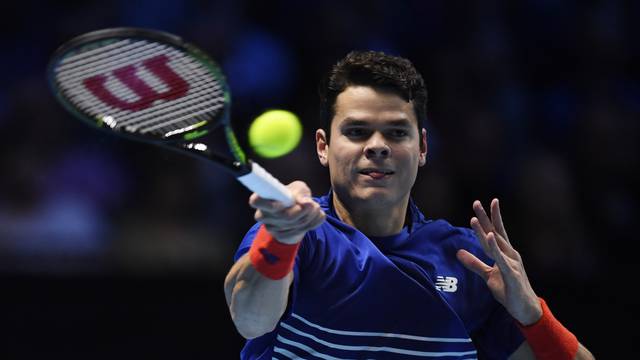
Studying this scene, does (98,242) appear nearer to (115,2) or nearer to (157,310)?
(157,310)

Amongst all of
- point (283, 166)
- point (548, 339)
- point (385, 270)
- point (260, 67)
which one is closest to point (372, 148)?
point (385, 270)

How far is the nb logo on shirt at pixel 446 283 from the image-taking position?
4.37 metres

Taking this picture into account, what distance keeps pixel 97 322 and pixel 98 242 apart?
65cm

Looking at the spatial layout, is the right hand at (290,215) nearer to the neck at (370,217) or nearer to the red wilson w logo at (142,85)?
the red wilson w logo at (142,85)

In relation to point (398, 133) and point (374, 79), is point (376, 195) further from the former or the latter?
point (374, 79)

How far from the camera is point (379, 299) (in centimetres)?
416

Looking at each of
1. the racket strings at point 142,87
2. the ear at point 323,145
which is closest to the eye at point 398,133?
the ear at point 323,145

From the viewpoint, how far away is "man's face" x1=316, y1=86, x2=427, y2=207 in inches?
169

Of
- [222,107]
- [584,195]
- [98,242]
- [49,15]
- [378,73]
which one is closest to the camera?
[222,107]

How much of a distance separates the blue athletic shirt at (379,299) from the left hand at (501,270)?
14 cm

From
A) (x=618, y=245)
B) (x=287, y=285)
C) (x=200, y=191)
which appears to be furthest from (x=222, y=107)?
Answer: (x=618, y=245)

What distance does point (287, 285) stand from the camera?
12.4ft

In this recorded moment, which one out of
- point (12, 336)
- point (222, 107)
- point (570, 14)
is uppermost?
point (222, 107)

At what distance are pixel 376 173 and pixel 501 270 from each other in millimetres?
589
